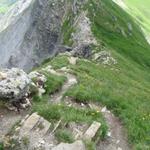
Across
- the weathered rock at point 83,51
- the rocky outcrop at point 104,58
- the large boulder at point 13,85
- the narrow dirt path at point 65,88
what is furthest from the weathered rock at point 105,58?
the large boulder at point 13,85

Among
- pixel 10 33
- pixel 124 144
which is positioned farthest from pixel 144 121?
pixel 10 33

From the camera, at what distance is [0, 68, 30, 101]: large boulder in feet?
85.9

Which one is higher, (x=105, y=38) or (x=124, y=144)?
(x=124, y=144)

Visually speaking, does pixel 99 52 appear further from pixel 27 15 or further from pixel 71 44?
pixel 27 15

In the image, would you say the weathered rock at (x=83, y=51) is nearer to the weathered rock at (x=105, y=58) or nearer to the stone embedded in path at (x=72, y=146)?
the weathered rock at (x=105, y=58)

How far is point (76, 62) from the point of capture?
48.7 m

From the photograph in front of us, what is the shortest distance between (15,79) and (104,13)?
209ft

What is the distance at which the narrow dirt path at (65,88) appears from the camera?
97.4ft

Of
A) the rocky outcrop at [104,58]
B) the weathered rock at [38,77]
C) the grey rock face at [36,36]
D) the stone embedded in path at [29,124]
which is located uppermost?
the stone embedded in path at [29,124]

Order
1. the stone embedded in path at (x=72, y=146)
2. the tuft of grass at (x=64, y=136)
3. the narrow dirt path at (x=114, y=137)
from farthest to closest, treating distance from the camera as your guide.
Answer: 1. the narrow dirt path at (x=114, y=137)
2. the tuft of grass at (x=64, y=136)
3. the stone embedded in path at (x=72, y=146)

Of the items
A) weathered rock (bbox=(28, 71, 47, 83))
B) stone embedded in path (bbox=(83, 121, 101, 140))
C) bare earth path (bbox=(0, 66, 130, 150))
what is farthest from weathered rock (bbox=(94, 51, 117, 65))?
stone embedded in path (bbox=(83, 121, 101, 140))

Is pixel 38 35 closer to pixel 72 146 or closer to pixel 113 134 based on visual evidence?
pixel 113 134

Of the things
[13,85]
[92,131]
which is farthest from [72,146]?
[13,85]

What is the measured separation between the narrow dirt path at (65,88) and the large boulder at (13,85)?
2674 mm
